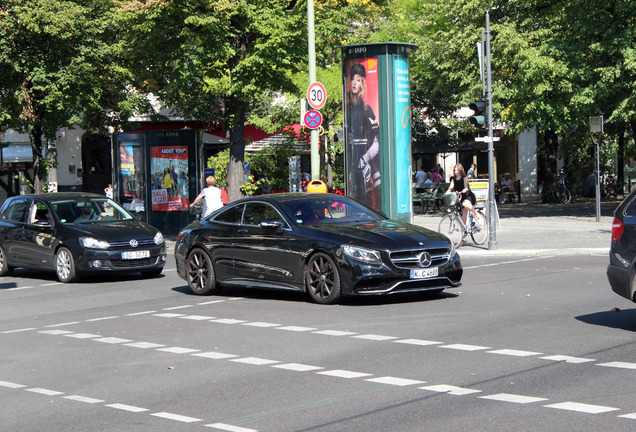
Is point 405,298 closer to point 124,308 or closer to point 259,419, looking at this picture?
point 124,308

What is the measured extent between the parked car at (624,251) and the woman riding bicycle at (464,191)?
1076 centimetres

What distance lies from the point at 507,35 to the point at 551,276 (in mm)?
16728

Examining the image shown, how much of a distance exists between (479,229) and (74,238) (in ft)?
29.6

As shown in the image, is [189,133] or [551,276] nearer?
[551,276]

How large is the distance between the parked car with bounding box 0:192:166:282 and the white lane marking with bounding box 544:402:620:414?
1113 cm

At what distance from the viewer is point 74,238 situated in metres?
16.4

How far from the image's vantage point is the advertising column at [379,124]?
21.4m

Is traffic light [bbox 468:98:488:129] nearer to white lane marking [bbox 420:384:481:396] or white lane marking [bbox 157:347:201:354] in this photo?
white lane marking [bbox 157:347:201:354]

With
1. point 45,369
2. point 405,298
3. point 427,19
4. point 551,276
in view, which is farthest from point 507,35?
point 45,369

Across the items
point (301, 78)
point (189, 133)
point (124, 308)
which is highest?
point (301, 78)

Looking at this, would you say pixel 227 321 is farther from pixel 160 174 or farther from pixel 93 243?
pixel 160 174

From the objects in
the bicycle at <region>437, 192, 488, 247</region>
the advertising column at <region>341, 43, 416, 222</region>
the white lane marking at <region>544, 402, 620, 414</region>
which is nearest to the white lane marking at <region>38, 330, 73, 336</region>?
the white lane marking at <region>544, 402, 620, 414</region>

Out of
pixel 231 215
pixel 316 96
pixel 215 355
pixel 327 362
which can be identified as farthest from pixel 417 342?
pixel 316 96

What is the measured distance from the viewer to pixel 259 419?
20.6 ft
